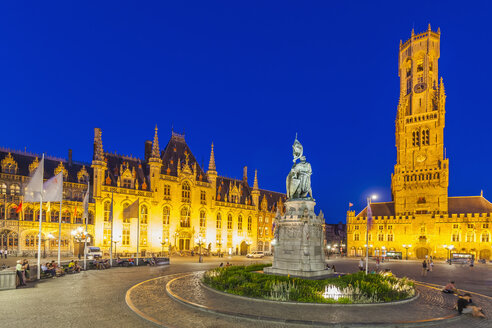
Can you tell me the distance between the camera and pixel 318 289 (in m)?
16.7

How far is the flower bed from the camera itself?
1586 cm

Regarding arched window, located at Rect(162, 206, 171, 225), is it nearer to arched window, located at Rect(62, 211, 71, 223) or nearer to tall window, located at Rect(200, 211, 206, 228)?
tall window, located at Rect(200, 211, 206, 228)

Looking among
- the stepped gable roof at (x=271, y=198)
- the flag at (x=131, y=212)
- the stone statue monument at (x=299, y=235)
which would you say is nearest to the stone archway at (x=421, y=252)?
the stepped gable roof at (x=271, y=198)

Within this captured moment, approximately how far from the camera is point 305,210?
20641mm

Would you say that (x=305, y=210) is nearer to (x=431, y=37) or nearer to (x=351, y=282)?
(x=351, y=282)

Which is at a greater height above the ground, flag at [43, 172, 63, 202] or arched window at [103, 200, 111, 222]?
flag at [43, 172, 63, 202]

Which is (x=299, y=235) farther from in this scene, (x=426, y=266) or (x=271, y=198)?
(x=271, y=198)

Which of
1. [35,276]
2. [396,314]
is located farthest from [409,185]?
[35,276]

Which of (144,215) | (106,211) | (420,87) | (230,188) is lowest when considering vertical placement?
(144,215)

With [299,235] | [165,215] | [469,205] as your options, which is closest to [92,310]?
[299,235]

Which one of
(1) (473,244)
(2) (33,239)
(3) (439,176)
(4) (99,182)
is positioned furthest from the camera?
(3) (439,176)

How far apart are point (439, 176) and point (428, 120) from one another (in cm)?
1266

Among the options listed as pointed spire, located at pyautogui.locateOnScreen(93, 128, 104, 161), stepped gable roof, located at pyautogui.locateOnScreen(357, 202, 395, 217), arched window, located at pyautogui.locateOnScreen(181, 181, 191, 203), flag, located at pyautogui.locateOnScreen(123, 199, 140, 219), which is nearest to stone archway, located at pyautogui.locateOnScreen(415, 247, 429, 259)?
stepped gable roof, located at pyautogui.locateOnScreen(357, 202, 395, 217)

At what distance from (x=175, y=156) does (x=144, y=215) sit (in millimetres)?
13322
